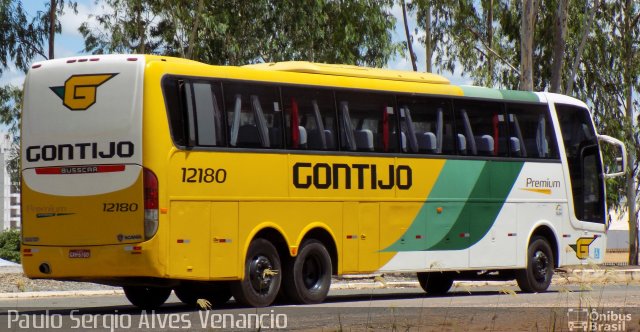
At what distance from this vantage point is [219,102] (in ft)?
58.9

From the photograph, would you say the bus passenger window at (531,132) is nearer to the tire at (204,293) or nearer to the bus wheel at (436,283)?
the bus wheel at (436,283)

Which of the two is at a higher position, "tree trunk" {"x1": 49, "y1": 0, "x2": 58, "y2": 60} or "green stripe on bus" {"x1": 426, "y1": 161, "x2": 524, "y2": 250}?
"tree trunk" {"x1": 49, "y1": 0, "x2": 58, "y2": 60}

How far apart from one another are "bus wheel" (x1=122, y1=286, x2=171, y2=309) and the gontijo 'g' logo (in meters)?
2.99

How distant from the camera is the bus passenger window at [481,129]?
71.8ft

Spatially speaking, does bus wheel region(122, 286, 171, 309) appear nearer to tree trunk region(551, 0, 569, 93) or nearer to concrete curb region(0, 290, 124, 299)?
concrete curb region(0, 290, 124, 299)

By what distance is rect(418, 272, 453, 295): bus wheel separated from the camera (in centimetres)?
2348

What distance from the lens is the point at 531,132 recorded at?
76.5 feet

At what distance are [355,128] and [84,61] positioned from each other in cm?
453

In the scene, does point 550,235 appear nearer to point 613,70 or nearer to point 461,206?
point 461,206

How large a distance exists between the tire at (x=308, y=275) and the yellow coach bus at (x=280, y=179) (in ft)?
0.09

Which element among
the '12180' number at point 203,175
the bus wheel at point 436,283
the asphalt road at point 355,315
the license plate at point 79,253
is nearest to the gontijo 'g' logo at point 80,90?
the '12180' number at point 203,175

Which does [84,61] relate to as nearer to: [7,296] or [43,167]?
[43,167]

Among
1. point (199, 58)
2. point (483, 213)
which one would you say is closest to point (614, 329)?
point (483, 213)

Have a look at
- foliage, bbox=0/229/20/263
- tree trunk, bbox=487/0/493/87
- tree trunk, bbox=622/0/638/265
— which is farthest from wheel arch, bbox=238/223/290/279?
tree trunk, bbox=622/0/638/265
